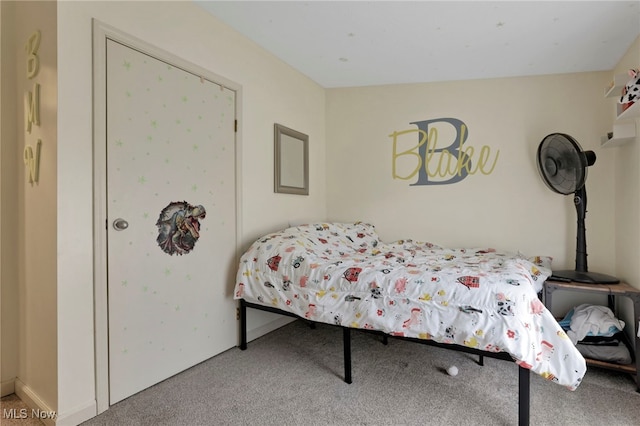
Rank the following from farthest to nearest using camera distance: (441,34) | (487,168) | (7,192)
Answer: (487,168)
(441,34)
(7,192)

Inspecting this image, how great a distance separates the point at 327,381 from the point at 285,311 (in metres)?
0.47

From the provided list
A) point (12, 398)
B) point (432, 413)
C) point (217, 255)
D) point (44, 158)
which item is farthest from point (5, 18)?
point (432, 413)

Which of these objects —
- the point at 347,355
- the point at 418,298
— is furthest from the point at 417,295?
the point at 347,355

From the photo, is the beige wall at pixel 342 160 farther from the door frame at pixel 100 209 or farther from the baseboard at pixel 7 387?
the baseboard at pixel 7 387

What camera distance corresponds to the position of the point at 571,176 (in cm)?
241

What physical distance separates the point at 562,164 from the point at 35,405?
3494mm

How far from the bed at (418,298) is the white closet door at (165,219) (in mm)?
270

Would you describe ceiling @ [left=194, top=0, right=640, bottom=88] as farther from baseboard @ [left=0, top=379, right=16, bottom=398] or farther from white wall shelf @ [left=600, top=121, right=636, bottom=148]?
baseboard @ [left=0, top=379, right=16, bottom=398]

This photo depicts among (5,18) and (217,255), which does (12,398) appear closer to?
(217,255)

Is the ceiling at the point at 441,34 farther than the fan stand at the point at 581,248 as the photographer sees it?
No

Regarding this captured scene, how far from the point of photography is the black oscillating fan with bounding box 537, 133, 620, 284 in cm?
231

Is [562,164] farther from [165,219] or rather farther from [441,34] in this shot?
[165,219]

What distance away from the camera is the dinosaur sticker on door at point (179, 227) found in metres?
1.96

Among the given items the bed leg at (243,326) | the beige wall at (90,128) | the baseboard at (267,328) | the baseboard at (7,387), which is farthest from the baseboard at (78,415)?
the baseboard at (267,328)
